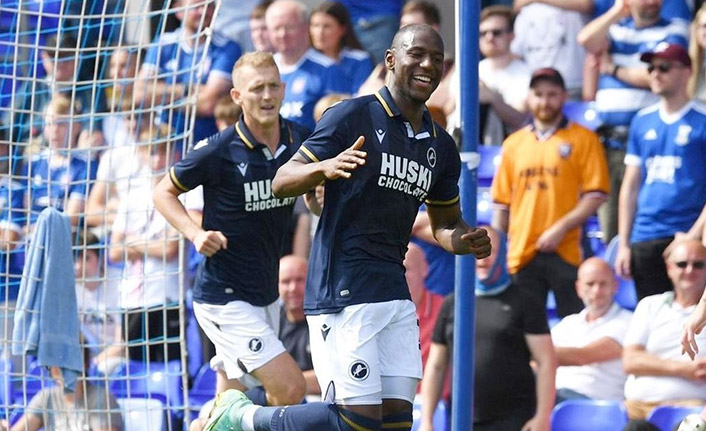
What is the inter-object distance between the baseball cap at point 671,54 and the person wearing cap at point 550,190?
711 mm

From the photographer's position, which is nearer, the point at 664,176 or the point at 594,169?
the point at 664,176

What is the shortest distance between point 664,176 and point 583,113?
1.35 metres

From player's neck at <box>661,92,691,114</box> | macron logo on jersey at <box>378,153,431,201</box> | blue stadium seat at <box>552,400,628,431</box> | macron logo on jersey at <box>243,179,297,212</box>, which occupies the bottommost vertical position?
blue stadium seat at <box>552,400,628,431</box>

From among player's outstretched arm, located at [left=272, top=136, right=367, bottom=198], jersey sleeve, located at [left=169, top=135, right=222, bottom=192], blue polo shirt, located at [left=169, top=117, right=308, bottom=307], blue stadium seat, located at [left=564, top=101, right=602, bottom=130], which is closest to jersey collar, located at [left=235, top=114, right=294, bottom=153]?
blue polo shirt, located at [left=169, top=117, right=308, bottom=307]

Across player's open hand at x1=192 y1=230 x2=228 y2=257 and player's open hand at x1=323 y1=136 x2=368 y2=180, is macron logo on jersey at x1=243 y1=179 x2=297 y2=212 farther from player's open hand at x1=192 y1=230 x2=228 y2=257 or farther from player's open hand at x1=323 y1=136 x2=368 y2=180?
player's open hand at x1=323 y1=136 x2=368 y2=180

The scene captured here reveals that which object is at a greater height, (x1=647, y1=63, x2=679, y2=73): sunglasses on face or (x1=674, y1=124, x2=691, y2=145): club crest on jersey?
(x1=647, y1=63, x2=679, y2=73): sunglasses on face

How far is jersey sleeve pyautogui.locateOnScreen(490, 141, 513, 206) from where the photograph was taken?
9.77m

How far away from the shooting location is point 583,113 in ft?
34.1

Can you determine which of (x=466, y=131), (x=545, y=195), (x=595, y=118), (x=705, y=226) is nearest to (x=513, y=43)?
(x=595, y=118)

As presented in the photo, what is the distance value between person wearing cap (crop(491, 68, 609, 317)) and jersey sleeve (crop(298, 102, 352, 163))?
3697mm

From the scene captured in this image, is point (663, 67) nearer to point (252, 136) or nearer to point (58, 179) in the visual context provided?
point (252, 136)

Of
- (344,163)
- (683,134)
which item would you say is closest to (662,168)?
(683,134)

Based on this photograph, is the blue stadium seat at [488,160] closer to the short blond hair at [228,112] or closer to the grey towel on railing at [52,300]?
the short blond hair at [228,112]

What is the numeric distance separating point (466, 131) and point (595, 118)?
340cm
